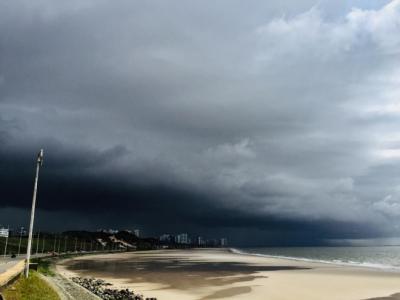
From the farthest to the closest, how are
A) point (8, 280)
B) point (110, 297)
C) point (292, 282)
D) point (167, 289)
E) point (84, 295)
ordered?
point (292, 282) < point (167, 289) < point (110, 297) < point (84, 295) < point (8, 280)

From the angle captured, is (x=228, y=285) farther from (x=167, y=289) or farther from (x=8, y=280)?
(x=8, y=280)

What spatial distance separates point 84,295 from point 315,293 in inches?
1051

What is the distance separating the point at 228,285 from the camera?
60031 mm

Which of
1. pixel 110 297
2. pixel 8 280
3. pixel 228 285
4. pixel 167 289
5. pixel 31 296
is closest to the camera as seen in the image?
pixel 31 296

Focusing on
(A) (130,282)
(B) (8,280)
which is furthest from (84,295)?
(A) (130,282)

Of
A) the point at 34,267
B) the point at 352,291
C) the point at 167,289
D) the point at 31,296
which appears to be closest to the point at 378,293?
the point at 352,291

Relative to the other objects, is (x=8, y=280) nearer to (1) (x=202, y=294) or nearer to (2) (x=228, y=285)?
(1) (x=202, y=294)

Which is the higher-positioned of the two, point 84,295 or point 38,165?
point 38,165

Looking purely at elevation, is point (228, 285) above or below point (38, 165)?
below

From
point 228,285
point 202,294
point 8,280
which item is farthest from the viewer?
point 228,285

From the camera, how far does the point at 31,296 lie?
3083cm

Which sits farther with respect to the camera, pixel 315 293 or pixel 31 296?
pixel 315 293

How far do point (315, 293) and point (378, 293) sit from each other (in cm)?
759

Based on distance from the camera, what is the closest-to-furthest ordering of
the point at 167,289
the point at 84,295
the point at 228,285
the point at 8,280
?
the point at 8,280 < the point at 84,295 < the point at 167,289 < the point at 228,285
